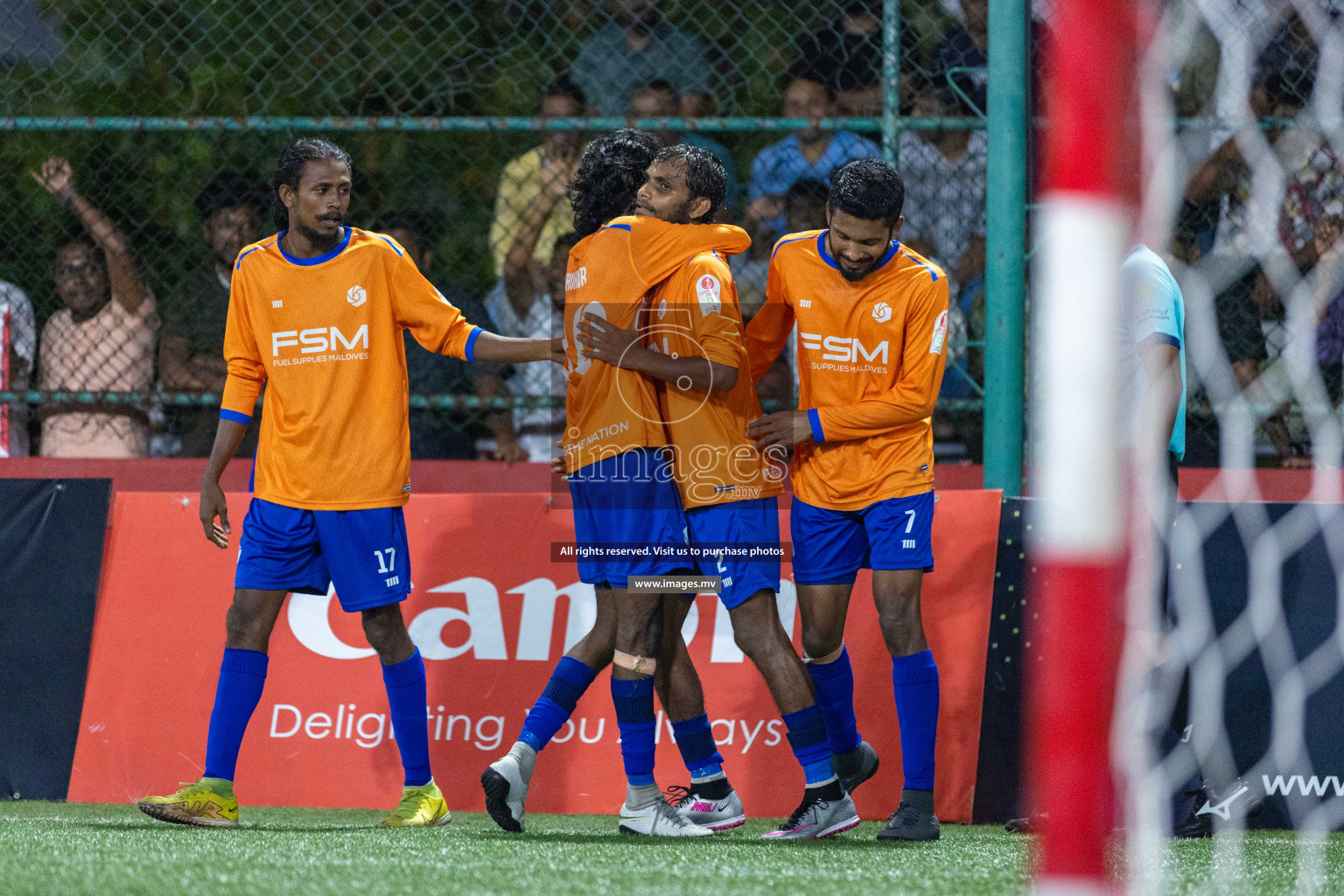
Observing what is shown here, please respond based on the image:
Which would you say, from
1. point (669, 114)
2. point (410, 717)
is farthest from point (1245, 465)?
point (410, 717)

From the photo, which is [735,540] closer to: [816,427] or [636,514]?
[636,514]

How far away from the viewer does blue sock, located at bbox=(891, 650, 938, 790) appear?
3.91 meters

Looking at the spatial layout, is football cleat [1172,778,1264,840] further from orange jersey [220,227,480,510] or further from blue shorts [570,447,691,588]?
orange jersey [220,227,480,510]

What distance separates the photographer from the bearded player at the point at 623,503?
3830 millimetres

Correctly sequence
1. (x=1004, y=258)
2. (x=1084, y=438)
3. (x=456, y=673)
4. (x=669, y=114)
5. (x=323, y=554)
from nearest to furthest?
(x=1084, y=438) → (x=323, y=554) → (x=456, y=673) → (x=1004, y=258) → (x=669, y=114)

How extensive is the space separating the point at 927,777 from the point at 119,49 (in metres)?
4.77

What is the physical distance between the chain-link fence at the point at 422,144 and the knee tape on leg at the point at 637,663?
1.78m

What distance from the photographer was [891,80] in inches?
205

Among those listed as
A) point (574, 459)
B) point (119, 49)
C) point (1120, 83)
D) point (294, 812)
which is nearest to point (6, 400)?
point (119, 49)

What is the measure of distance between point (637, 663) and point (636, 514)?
408 millimetres

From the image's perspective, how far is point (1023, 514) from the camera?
4.61 meters

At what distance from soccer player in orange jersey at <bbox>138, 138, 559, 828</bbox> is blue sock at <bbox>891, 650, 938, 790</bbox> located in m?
1.38

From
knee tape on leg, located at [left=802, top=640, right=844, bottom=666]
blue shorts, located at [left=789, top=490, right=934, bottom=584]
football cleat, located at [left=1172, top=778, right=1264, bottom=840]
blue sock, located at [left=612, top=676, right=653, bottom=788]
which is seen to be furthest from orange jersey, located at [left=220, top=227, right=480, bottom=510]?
football cleat, located at [left=1172, top=778, right=1264, bottom=840]

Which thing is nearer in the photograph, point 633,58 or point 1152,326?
point 1152,326
